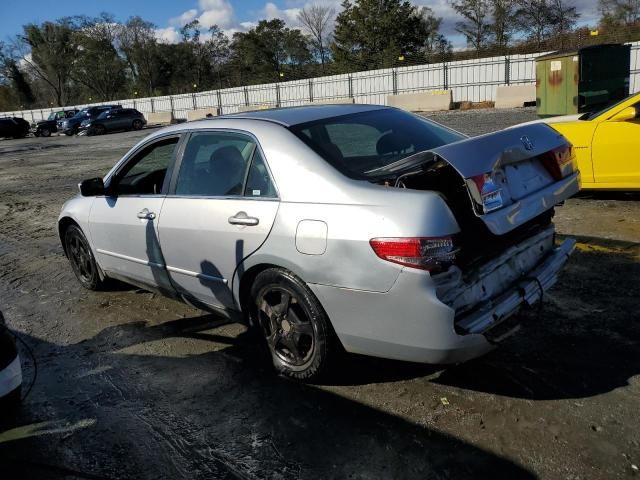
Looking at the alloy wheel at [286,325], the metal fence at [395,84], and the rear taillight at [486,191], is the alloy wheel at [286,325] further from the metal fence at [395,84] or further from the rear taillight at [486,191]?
the metal fence at [395,84]

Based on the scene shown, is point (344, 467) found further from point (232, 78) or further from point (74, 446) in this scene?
point (232, 78)

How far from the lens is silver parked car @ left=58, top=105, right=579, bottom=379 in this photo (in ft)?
9.25

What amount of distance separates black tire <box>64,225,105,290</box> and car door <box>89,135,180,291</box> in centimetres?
31

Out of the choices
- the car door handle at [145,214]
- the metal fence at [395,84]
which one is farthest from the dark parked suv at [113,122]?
the car door handle at [145,214]

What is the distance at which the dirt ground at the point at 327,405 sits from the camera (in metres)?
2.71

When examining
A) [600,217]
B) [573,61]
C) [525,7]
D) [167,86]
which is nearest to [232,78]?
[167,86]

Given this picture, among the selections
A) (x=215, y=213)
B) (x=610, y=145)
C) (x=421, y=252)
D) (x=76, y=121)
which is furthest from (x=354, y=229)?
(x=76, y=121)

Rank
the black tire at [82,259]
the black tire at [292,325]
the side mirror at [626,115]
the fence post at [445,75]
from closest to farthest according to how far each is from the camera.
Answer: the black tire at [292,325] < the black tire at [82,259] < the side mirror at [626,115] < the fence post at [445,75]

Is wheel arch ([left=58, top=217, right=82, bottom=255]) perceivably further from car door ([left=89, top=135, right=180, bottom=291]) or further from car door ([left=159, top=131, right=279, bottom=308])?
car door ([left=159, top=131, right=279, bottom=308])

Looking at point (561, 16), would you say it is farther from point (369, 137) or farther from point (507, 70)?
point (369, 137)

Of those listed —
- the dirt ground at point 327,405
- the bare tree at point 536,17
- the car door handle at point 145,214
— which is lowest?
the dirt ground at point 327,405

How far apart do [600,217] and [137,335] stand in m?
5.19

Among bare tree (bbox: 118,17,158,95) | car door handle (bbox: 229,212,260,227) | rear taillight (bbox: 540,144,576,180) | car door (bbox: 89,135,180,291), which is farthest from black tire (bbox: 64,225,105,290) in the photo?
bare tree (bbox: 118,17,158,95)

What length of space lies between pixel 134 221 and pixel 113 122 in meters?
33.2
